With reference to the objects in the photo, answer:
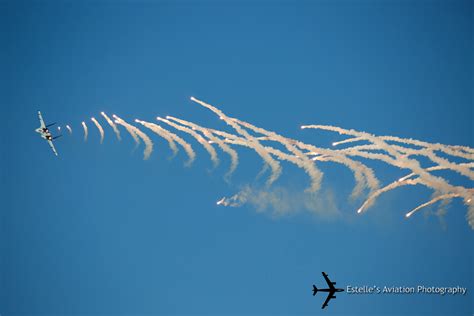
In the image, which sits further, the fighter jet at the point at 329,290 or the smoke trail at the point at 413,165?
the fighter jet at the point at 329,290

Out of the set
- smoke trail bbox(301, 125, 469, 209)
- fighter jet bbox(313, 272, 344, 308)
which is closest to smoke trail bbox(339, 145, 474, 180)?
smoke trail bbox(301, 125, 469, 209)

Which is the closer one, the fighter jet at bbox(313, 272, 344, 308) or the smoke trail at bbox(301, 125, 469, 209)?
the smoke trail at bbox(301, 125, 469, 209)

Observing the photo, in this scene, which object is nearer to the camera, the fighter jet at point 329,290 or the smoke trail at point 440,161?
the smoke trail at point 440,161

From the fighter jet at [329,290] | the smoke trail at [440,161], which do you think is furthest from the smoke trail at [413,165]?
the fighter jet at [329,290]

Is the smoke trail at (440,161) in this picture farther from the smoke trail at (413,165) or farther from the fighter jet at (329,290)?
the fighter jet at (329,290)

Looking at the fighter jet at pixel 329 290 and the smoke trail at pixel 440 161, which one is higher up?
the smoke trail at pixel 440 161

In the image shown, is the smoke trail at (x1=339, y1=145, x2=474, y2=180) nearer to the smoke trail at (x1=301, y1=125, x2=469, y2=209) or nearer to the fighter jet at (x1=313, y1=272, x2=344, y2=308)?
the smoke trail at (x1=301, y1=125, x2=469, y2=209)

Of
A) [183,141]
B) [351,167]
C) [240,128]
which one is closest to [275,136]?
[240,128]

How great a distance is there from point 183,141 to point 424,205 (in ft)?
85.9

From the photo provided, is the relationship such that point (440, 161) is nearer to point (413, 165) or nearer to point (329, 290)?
point (413, 165)

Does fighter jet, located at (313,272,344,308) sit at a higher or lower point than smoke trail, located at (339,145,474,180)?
lower

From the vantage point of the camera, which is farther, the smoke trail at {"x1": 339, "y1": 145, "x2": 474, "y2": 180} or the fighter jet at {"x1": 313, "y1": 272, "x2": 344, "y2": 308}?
the fighter jet at {"x1": 313, "y1": 272, "x2": 344, "y2": 308}

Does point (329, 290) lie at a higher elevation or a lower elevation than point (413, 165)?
lower

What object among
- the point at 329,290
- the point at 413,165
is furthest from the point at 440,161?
the point at 329,290
